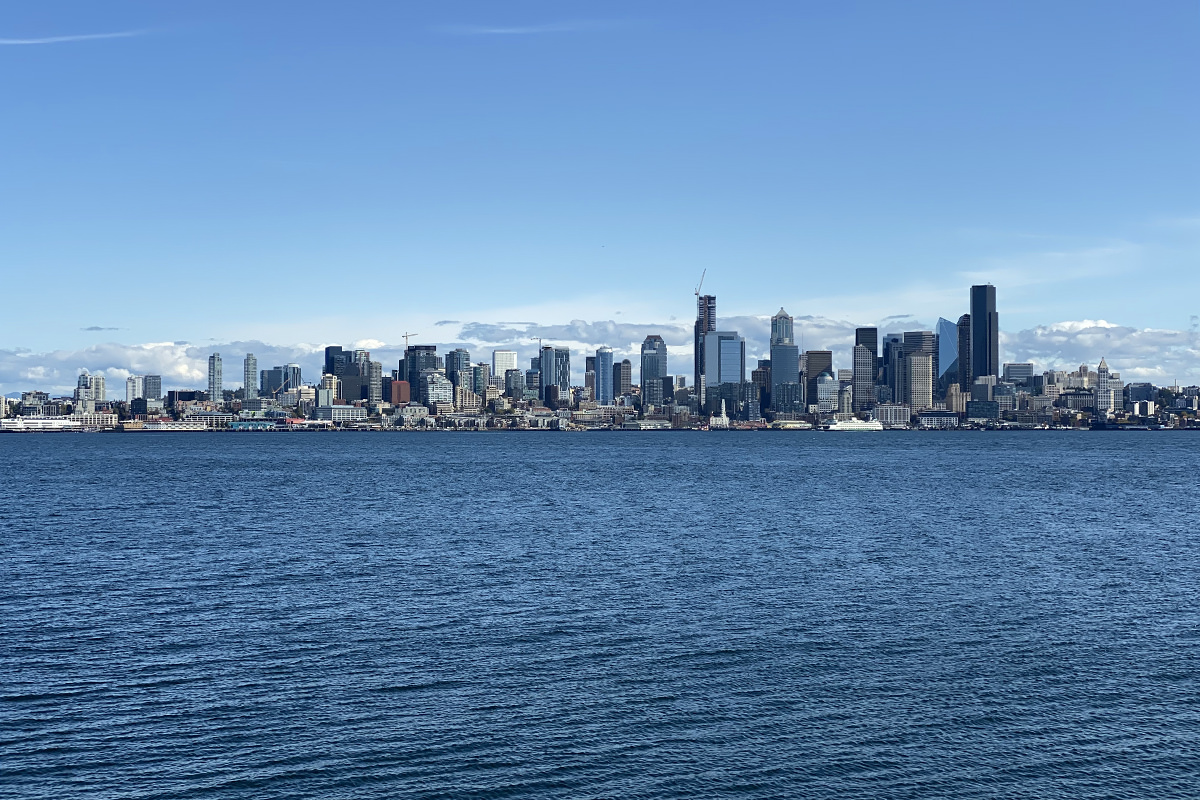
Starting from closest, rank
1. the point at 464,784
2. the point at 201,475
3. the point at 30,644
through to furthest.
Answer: the point at 464,784
the point at 30,644
the point at 201,475

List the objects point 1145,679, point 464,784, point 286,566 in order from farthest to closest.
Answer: point 286,566, point 1145,679, point 464,784

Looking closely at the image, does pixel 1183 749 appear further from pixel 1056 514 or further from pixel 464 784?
pixel 1056 514

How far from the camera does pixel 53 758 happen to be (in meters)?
30.7

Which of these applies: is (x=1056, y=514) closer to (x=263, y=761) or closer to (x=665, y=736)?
(x=665, y=736)

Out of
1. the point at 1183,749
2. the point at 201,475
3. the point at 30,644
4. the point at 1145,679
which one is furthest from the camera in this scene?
the point at 201,475

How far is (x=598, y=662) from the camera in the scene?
136 feet

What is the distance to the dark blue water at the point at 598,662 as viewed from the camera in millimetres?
30250

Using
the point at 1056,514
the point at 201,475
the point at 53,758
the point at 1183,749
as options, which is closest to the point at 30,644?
the point at 53,758

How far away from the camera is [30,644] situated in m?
43.9

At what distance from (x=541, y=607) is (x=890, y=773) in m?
24.6

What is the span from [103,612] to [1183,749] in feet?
145

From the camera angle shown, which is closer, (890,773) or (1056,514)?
(890,773)

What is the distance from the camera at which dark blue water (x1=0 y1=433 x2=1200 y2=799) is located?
99.2 feet

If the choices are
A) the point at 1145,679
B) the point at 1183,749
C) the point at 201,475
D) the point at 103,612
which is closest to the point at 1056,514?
the point at 1145,679
